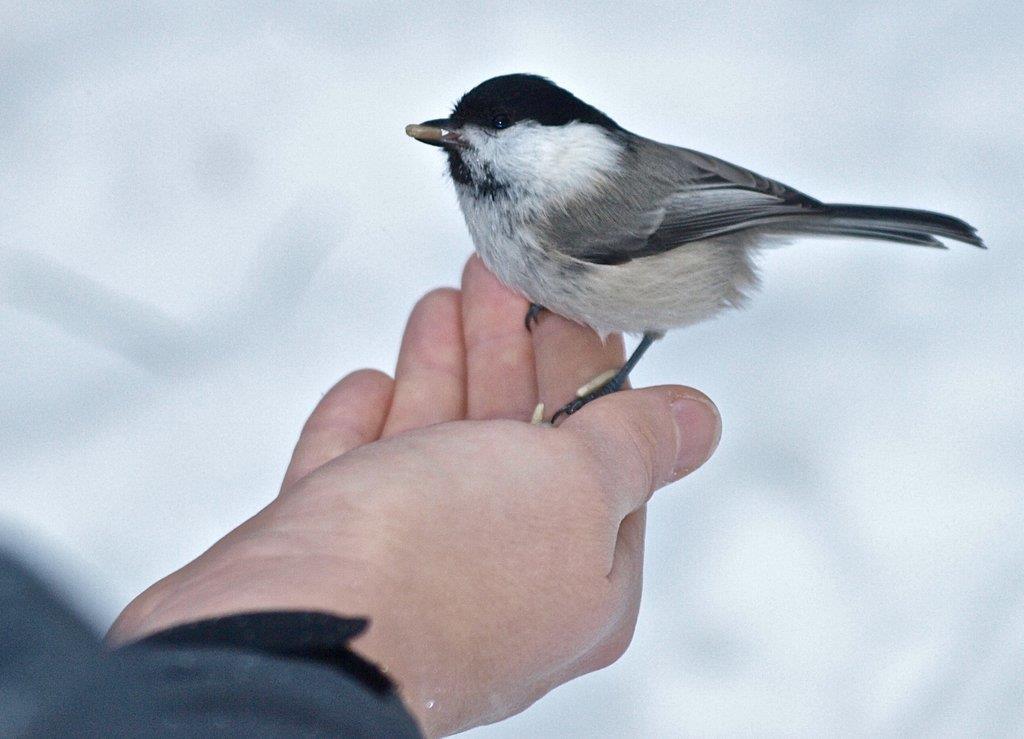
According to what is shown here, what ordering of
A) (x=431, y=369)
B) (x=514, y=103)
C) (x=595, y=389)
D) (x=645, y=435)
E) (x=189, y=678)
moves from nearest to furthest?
(x=189, y=678), (x=645, y=435), (x=514, y=103), (x=595, y=389), (x=431, y=369)

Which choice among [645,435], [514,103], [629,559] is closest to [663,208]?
[514,103]

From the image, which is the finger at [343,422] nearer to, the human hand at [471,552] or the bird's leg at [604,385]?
the bird's leg at [604,385]

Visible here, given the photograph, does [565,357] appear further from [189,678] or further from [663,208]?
[189,678]

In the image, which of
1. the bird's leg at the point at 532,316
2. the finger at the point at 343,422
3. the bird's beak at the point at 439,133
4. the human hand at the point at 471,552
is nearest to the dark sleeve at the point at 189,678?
the human hand at the point at 471,552

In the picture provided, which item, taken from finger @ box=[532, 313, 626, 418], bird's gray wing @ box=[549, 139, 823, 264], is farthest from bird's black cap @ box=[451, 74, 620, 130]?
finger @ box=[532, 313, 626, 418]

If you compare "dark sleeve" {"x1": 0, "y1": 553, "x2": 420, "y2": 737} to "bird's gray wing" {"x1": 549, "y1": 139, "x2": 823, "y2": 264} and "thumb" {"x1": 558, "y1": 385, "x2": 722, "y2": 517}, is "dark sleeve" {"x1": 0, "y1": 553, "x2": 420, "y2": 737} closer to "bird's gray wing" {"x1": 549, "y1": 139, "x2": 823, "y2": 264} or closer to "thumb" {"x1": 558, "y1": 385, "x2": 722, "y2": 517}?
"thumb" {"x1": 558, "y1": 385, "x2": 722, "y2": 517}
